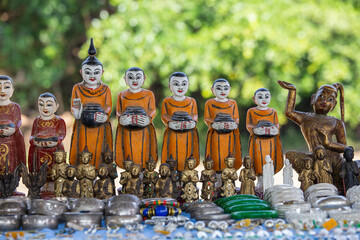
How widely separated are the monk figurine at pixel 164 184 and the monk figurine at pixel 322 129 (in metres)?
0.93

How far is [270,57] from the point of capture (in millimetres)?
6664

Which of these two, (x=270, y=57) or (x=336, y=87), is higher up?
(x=270, y=57)

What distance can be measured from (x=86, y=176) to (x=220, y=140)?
0.97 m

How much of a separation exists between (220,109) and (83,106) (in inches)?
37.5

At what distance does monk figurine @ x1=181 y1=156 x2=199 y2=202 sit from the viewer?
3.28 meters

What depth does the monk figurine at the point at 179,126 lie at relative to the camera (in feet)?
11.6

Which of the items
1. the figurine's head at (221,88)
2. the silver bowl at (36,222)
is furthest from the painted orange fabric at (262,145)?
the silver bowl at (36,222)

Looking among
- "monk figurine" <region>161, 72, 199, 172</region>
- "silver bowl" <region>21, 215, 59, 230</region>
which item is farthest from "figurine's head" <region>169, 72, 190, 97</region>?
"silver bowl" <region>21, 215, 59, 230</region>

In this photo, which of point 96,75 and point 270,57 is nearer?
point 96,75

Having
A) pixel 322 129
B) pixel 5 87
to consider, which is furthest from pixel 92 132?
pixel 322 129

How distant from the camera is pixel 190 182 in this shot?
10.9ft

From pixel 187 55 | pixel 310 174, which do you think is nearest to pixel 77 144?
pixel 310 174

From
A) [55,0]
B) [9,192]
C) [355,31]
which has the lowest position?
[9,192]

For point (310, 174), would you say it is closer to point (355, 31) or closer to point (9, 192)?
point (9, 192)
